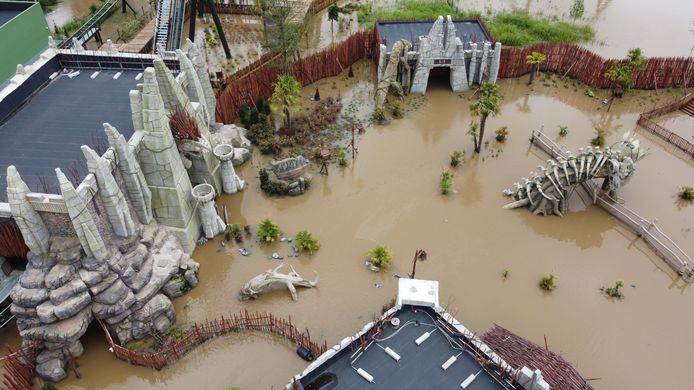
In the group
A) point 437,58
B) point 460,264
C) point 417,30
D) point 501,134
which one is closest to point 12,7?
point 417,30

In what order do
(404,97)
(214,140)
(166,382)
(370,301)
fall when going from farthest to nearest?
(404,97) → (214,140) → (370,301) → (166,382)

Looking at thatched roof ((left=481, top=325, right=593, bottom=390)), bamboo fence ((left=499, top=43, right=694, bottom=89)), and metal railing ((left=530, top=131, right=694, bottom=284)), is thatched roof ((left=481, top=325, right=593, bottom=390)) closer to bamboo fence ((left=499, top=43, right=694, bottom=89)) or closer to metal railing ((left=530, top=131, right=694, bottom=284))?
metal railing ((left=530, top=131, right=694, bottom=284))

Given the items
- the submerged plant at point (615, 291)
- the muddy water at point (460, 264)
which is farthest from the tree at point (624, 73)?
the submerged plant at point (615, 291)

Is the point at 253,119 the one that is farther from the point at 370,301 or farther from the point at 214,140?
the point at 370,301

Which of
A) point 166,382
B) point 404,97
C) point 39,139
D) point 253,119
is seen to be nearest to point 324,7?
point 404,97

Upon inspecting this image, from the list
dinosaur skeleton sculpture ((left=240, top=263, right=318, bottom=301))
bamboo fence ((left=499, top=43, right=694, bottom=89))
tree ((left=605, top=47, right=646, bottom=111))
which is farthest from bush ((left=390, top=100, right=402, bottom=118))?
dinosaur skeleton sculpture ((left=240, top=263, right=318, bottom=301))

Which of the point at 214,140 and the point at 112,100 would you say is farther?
the point at 214,140
